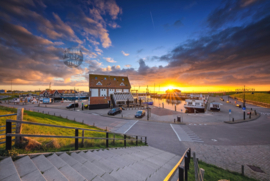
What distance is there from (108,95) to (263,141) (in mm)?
42154

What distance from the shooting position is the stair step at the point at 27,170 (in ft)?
7.84

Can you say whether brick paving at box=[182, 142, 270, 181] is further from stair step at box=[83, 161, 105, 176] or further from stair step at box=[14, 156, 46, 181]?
stair step at box=[14, 156, 46, 181]

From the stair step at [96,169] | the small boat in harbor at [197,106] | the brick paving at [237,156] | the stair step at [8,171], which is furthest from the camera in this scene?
the small boat in harbor at [197,106]

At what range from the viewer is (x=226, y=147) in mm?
11461

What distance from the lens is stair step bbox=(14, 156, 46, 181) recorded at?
94.1 inches

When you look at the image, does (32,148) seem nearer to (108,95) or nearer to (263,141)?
(263,141)

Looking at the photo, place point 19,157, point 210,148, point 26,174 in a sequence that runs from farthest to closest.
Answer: point 210,148 → point 19,157 → point 26,174

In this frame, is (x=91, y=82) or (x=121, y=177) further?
(x=91, y=82)

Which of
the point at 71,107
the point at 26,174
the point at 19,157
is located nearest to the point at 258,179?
the point at 26,174

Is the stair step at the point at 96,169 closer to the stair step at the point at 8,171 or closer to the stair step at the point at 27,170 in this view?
the stair step at the point at 27,170

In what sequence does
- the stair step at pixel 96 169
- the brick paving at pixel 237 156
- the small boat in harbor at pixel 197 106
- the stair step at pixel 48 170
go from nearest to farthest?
the stair step at pixel 48 170 → the stair step at pixel 96 169 → the brick paving at pixel 237 156 → the small boat in harbor at pixel 197 106

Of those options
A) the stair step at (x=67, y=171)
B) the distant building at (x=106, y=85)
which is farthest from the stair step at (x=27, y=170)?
the distant building at (x=106, y=85)

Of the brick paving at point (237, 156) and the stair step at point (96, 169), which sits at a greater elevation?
the stair step at point (96, 169)

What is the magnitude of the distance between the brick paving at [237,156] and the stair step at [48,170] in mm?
10958
